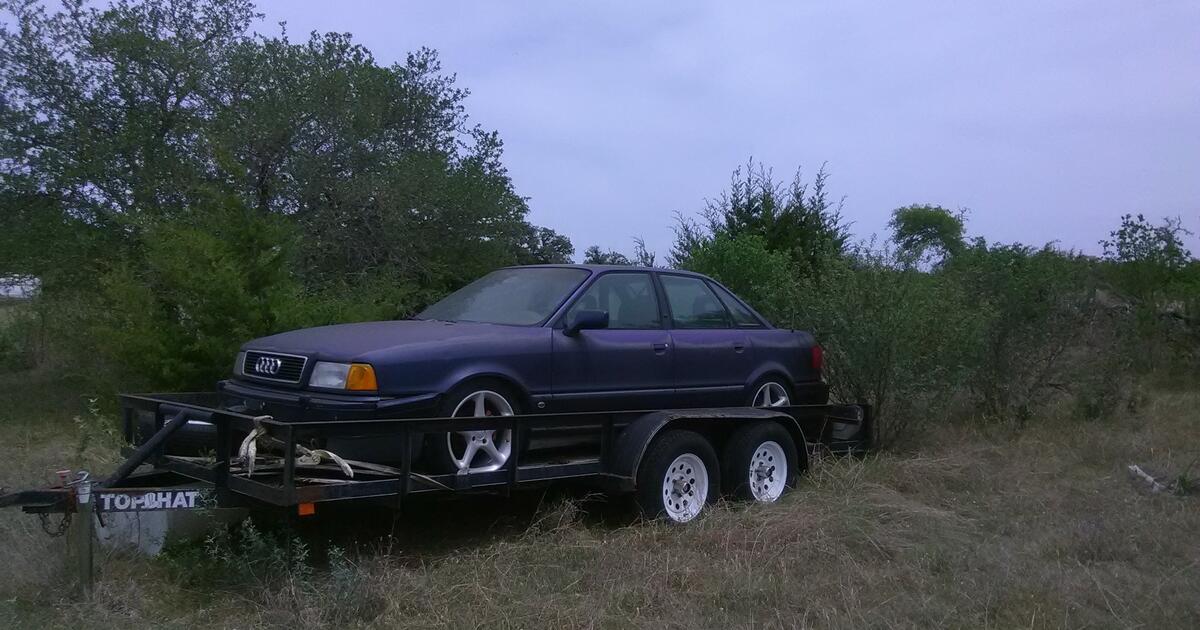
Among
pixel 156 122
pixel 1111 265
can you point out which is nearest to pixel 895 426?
pixel 1111 265

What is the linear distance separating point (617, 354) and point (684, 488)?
38.3 inches

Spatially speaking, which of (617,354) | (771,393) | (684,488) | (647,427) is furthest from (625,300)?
(771,393)

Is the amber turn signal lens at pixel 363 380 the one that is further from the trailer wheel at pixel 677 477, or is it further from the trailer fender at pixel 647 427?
the trailer wheel at pixel 677 477

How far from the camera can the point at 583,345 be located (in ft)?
21.7

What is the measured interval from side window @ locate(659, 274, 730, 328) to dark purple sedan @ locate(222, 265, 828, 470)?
0.01 metres

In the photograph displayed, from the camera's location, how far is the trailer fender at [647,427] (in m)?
6.41

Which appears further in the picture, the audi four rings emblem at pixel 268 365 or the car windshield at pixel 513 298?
the car windshield at pixel 513 298

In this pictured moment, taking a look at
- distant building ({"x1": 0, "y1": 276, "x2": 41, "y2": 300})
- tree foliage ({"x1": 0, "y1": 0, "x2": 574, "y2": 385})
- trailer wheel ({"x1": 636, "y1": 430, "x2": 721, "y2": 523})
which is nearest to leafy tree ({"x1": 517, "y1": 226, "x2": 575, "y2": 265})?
tree foliage ({"x1": 0, "y1": 0, "x2": 574, "y2": 385})

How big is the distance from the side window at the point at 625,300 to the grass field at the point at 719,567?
123 cm

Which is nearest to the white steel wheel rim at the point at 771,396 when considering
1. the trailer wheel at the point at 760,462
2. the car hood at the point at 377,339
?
the trailer wheel at the point at 760,462

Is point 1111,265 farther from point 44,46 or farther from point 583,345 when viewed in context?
point 44,46

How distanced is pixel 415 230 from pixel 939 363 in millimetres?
9704

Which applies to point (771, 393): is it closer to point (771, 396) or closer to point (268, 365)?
point (771, 396)

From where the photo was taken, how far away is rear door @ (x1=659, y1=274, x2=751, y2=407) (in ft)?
24.0
